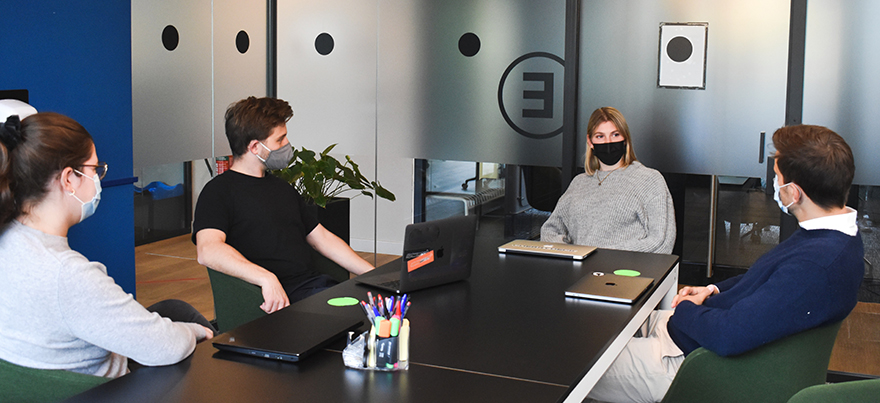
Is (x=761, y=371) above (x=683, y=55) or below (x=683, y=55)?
below

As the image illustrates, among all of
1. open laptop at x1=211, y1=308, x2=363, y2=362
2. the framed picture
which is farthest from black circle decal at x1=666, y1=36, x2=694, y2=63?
open laptop at x1=211, y1=308, x2=363, y2=362

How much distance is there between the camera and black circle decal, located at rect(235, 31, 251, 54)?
466cm

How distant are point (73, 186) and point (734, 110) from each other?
3265 millimetres

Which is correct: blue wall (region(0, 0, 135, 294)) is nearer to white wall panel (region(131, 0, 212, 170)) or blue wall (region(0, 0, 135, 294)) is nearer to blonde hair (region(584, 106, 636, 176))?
white wall panel (region(131, 0, 212, 170))

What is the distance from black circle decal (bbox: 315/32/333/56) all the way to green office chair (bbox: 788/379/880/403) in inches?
154

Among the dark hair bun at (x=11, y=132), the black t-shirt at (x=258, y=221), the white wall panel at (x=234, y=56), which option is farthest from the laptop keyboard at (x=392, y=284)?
the white wall panel at (x=234, y=56)

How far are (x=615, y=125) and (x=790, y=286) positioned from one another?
1.77 m

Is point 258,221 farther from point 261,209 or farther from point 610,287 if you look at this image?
point 610,287

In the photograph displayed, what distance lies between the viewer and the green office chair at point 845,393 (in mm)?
1426

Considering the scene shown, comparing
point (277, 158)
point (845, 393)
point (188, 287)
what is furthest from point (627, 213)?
point (188, 287)

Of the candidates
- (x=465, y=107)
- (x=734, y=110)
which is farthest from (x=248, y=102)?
(x=734, y=110)

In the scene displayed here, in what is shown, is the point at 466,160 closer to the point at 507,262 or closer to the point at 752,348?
the point at 507,262

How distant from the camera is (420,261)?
7.57 feet

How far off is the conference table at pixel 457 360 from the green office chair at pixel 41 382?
0.18 meters
